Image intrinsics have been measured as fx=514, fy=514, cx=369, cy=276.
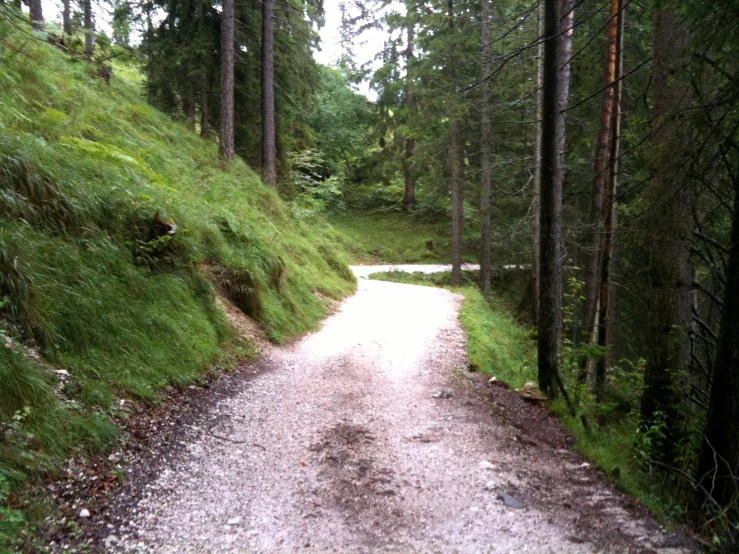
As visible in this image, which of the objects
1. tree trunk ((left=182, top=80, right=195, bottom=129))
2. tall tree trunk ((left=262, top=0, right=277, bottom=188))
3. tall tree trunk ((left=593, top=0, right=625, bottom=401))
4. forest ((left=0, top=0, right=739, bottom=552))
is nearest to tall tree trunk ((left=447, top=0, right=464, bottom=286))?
forest ((left=0, top=0, right=739, bottom=552))

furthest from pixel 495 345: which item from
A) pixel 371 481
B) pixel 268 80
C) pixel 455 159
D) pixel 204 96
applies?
pixel 204 96

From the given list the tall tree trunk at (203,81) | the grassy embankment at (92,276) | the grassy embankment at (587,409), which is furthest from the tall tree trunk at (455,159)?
the grassy embankment at (92,276)

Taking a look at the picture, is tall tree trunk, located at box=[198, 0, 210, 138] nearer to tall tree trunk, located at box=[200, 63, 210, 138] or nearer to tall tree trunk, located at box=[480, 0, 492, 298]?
tall tree trunk, located at box=[200, 63, 210, 138]

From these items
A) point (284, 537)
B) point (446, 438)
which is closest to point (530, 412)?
point (446, 438)

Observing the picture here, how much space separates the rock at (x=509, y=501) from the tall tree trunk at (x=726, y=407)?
5.41ft

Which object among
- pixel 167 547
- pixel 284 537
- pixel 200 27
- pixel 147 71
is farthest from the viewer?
pixel 147 71

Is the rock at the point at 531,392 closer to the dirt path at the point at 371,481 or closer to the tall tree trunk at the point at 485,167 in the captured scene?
the dirt path at the point at 371,481

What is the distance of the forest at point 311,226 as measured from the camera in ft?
14.5

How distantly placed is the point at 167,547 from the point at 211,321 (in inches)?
185

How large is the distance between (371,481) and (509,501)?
3.90 feet

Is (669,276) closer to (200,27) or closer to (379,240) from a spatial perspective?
(200,27)

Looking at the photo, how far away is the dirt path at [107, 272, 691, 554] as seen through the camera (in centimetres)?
368

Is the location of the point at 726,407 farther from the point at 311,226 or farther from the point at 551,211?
the point at 311,226

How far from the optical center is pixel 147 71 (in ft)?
58.2
